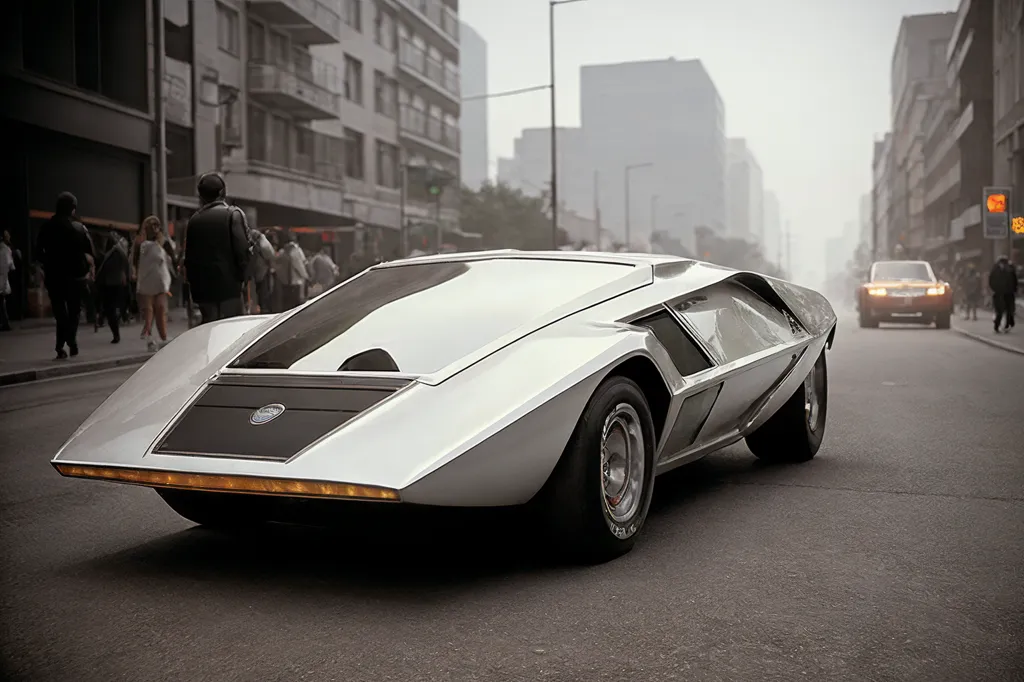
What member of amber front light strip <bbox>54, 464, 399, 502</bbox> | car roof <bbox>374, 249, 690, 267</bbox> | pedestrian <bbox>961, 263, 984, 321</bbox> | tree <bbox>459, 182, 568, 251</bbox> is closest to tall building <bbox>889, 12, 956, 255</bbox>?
tree <bbox>459, 182, 568, 251</bbox>

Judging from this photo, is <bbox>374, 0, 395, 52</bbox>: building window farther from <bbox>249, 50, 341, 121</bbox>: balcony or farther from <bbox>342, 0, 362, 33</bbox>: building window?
<bbox>249, 50, 341, 121</bbox>: balcony

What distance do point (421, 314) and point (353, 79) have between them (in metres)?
46.9

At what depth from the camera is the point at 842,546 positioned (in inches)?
180

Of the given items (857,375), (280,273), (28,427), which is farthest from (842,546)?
(280,273)

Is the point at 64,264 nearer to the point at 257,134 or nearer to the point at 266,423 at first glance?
the point at 266,423

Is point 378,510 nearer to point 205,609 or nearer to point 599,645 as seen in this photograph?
point 205,609

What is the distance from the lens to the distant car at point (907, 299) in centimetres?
2705

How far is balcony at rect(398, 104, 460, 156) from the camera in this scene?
5581 cm

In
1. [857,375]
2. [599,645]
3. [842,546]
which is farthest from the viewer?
[857,375]

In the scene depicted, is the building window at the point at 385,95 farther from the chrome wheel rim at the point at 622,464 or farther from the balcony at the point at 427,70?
the chrome wheel rim at the point at 622,464

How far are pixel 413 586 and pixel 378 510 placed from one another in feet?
1.06

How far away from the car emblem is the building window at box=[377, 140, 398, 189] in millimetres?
49327

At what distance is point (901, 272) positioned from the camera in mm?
28266

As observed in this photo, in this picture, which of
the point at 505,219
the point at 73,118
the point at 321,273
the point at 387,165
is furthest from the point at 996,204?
the point at 505,219
